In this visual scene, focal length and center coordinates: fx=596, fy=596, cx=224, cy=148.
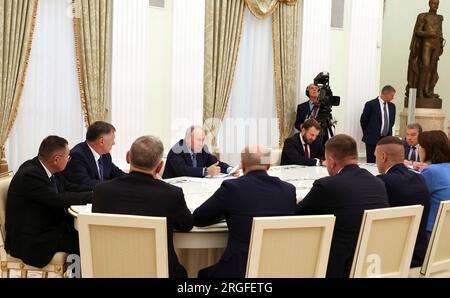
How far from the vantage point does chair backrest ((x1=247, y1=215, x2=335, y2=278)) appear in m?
2.65

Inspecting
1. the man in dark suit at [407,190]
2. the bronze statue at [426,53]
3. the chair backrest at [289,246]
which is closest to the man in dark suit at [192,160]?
the man in dark suit at [407,190]

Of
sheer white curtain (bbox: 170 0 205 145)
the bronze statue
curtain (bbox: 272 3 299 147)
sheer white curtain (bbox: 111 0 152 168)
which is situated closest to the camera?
sheer white curtain (bbox: 111 0 152 168)

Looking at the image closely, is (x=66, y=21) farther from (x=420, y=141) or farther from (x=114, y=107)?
(x=420, y=141)

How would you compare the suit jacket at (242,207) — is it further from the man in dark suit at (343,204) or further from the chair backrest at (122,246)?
the chair backrest at (122,246)

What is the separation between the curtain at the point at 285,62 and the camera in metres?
8.11

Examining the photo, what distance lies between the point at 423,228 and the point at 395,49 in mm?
7657

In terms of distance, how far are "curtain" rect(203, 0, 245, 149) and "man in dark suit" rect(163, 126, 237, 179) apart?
234 cm

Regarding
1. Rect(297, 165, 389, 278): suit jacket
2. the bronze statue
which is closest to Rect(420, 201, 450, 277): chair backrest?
Rect(297, 165, 389, 278): suit jacket

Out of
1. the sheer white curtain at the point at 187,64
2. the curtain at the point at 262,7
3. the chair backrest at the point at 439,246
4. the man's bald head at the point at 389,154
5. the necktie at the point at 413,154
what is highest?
the curtain at the point at 262,7

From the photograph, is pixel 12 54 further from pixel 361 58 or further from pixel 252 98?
pixel 361 58

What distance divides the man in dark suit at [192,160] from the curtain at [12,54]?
86.5 inches

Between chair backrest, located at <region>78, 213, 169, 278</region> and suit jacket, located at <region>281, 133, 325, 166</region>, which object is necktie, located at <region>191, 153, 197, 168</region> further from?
chair backrest, located at <region>78, 213, 169, 278</region>

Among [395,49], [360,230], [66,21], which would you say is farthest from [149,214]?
[395,49]

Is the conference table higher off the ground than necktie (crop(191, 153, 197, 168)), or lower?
lower
